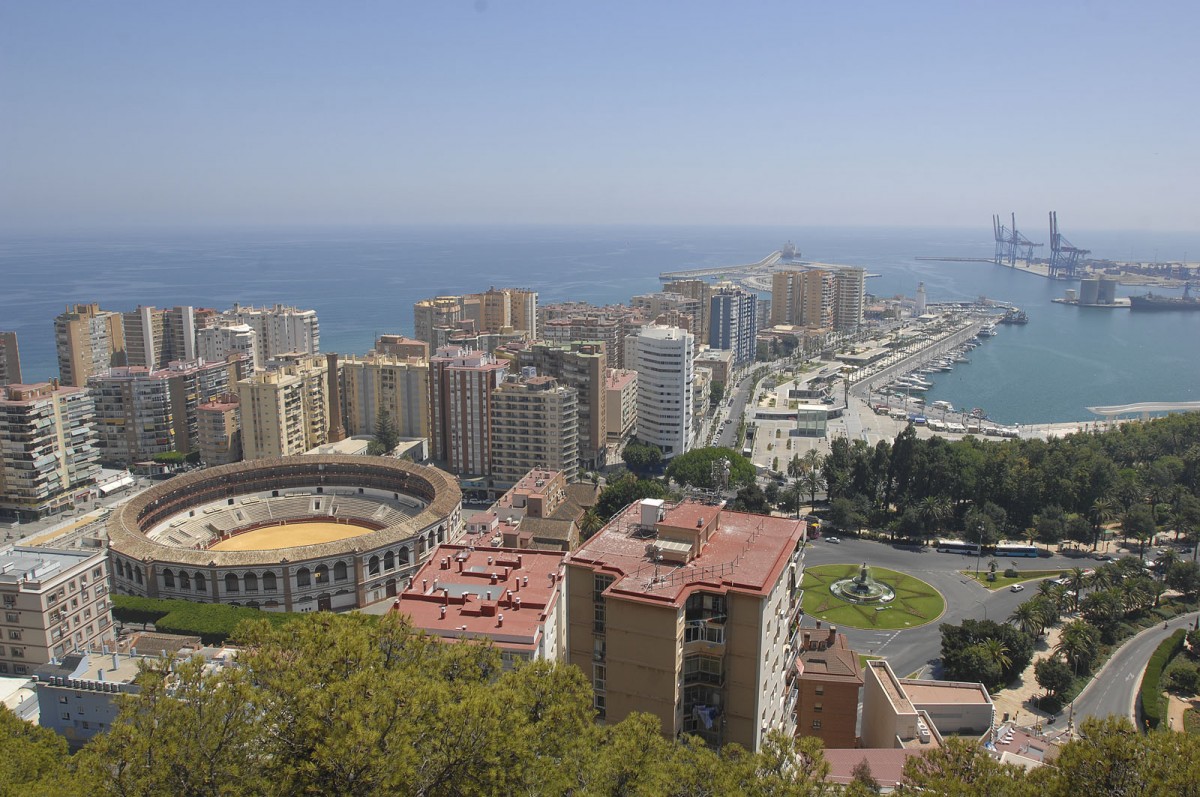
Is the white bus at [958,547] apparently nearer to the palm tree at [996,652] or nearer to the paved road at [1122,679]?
the paved road at [1122,679]

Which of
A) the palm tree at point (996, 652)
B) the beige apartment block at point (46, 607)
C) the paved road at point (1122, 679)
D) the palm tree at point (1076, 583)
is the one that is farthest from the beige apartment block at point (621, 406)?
the beige apartment block at point (46, 607)

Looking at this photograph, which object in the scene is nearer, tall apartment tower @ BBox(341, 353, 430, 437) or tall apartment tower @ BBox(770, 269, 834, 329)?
tall apartment tower @ BBox(341, 353, 430, 437)

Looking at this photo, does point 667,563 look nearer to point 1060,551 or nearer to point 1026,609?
point 1026,609

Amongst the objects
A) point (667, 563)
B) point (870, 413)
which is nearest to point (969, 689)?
point (667, 563)

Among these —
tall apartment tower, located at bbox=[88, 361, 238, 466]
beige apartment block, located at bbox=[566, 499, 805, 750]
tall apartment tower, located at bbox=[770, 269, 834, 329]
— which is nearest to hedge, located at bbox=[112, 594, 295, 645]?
beige apartment block, located at bbox=[566, 499, 805, 750]

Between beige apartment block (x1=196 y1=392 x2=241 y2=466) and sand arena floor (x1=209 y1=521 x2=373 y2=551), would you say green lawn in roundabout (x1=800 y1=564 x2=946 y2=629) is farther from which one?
beige apartment block (x1=196 y1=392 x2=241 y2=466)

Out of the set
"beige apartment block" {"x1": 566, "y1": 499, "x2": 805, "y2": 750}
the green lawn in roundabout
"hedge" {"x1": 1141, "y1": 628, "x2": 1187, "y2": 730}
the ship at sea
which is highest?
"beige apartment block" {"x1": 566, "y1": 499, "x2": 805, "y2": 750}
